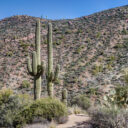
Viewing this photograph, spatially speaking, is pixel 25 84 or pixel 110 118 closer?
pixel 110 118

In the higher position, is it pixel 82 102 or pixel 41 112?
pixel 41 112

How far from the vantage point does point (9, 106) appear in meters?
10.5

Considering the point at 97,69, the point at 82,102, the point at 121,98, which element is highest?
the point at 97,69

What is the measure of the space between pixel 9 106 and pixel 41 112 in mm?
2147

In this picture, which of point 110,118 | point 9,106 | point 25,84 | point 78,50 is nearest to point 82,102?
point 9,106

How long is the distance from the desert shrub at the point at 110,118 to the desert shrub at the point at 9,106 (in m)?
3.92

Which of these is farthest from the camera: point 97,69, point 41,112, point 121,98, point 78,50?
point 78,50

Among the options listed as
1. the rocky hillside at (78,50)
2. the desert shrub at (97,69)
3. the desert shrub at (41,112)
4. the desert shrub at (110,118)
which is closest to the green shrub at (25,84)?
the rocky hillside at (78,50)

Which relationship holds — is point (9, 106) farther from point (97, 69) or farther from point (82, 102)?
point (97, 69)

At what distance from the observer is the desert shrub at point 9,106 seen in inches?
379

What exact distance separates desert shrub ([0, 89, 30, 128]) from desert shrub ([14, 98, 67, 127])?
38cm

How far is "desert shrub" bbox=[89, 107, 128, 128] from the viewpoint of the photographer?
727cm

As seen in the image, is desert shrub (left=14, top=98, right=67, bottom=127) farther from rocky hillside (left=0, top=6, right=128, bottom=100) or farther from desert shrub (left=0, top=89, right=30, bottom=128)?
rocky hillside (left=0, top=6, right=128, bottom=100)

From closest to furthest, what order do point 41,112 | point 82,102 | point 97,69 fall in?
point 41,112
point 82,102
point 97,69
